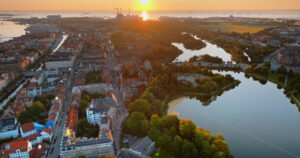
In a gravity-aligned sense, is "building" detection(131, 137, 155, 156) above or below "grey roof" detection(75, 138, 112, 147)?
below

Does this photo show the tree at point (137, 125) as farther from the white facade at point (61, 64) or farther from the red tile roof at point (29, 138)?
the white facade at point (61, 64)

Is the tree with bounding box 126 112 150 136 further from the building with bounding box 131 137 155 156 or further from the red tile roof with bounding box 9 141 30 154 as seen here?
the red tile roof with bounding box 9 141 30 154

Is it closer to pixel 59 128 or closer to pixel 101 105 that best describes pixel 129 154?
pixel 101 105

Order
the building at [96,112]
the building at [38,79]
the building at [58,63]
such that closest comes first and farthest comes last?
the building at [96,112] → the building at [38,79] → the building at [58,63]

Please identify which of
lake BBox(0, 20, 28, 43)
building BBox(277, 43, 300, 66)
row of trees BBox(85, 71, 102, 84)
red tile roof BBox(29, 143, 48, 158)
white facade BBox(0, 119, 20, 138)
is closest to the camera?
red tile roof BBox(29, 143, 48, 158)

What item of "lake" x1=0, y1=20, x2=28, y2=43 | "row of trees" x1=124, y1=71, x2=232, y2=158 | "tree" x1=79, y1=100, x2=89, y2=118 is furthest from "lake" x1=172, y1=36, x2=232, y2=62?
"lake" x1=0, y1=20, x2=28, y2=43

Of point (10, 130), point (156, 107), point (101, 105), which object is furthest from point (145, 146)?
point (10, 130)

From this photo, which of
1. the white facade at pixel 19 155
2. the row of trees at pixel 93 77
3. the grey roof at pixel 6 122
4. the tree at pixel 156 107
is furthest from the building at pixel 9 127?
the tree at pixel 156 107
